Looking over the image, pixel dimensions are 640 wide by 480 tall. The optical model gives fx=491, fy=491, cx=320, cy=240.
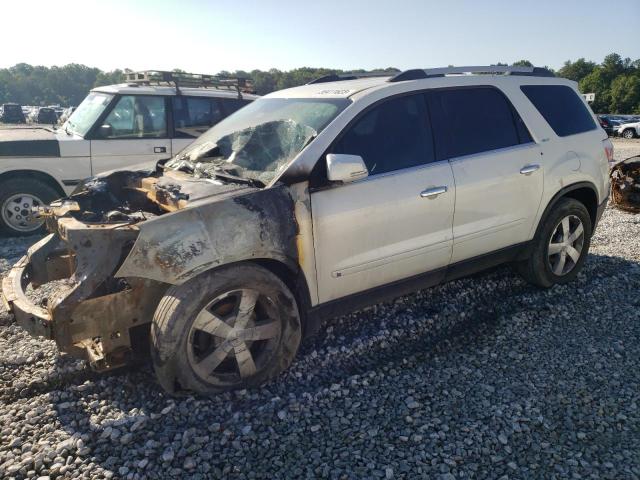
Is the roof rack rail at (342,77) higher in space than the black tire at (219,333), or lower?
higher

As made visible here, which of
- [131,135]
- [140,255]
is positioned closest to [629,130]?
[131,135]

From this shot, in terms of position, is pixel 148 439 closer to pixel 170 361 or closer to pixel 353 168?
pixel 170 361

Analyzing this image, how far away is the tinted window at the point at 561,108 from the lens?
172 inches

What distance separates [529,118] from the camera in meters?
4.22

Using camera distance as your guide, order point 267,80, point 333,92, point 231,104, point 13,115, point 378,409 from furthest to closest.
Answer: point 267,80 → point 13,115 → point 231,104 → point 333,92 → point 378,409

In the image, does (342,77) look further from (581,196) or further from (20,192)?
(20,192)

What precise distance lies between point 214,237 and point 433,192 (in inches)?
63.6

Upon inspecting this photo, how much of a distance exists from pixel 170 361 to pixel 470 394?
1.85 meters

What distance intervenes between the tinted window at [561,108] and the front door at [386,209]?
1.37m

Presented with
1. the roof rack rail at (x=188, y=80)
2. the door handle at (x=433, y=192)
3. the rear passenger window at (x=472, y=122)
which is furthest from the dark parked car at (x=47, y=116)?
the door handle at (x=433, y=192)

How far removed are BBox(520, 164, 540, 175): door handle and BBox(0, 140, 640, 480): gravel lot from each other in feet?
3.93

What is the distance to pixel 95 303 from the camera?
9.03 ft

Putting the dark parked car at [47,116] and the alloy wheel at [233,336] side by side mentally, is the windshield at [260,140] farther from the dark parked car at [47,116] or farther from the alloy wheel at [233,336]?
the dark parked car at [47,116]

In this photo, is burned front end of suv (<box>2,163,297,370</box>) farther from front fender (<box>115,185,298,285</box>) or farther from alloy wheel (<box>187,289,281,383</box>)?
alloy wheel (<box>187,289,281,383</box>)
